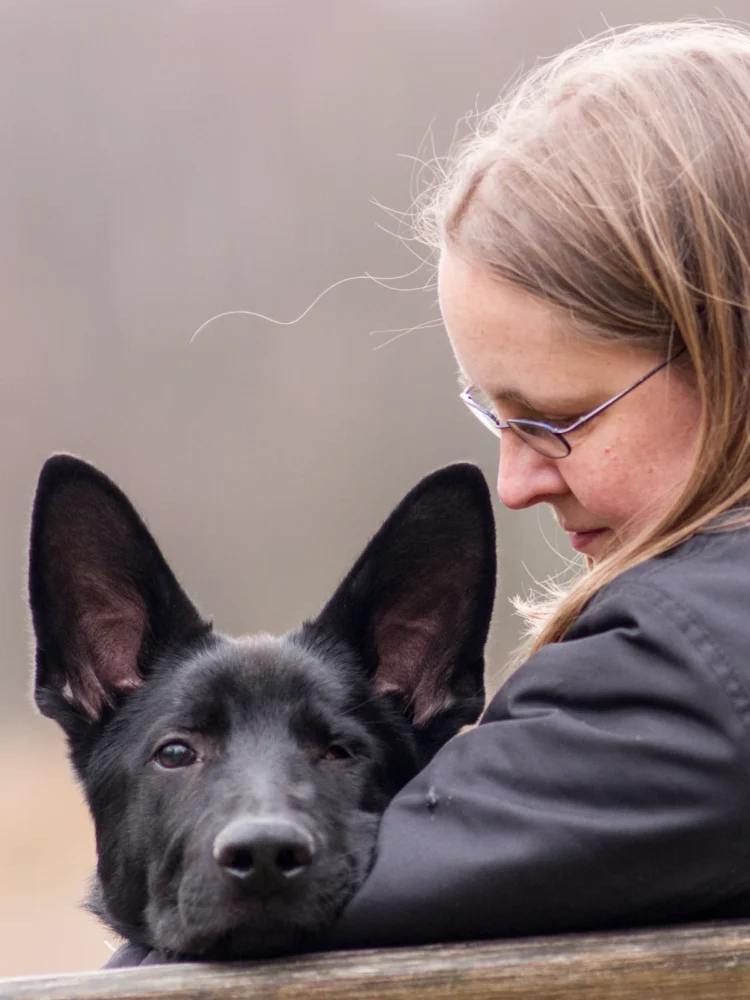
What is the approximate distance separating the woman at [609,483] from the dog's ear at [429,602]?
0.18m

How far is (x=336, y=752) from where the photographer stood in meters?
2.33

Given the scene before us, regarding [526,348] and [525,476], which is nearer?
[526,348]

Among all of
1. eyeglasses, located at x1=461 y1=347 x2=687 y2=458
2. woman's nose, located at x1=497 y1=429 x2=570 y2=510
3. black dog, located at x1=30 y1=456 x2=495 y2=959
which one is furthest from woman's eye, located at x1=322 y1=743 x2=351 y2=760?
eyeglasses, located at x1=461 y1=347 x2=687 y2=458

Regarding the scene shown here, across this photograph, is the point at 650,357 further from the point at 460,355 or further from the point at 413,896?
the point at 413,896

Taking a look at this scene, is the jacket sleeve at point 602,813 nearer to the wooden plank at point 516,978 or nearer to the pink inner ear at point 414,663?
the wooden plank at point 516,978

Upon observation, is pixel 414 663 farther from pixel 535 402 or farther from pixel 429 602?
pixel 535 402

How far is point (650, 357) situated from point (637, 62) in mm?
529

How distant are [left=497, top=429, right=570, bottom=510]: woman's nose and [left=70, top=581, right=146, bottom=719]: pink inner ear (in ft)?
2.79

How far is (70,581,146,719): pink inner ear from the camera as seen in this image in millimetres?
2494

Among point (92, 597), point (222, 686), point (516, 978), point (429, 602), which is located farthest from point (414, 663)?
point (516, 978)

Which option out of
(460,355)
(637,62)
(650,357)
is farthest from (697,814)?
(637,62)

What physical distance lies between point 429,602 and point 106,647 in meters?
0.70

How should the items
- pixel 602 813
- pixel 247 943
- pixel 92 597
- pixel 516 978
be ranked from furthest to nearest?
pixel 92 597
pixel 247 943
pixel 602 813
pixel 516 978

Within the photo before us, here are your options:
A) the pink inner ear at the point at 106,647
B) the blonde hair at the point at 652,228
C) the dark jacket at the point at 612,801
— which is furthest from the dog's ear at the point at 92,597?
the dark jacket at the point at 612,801
